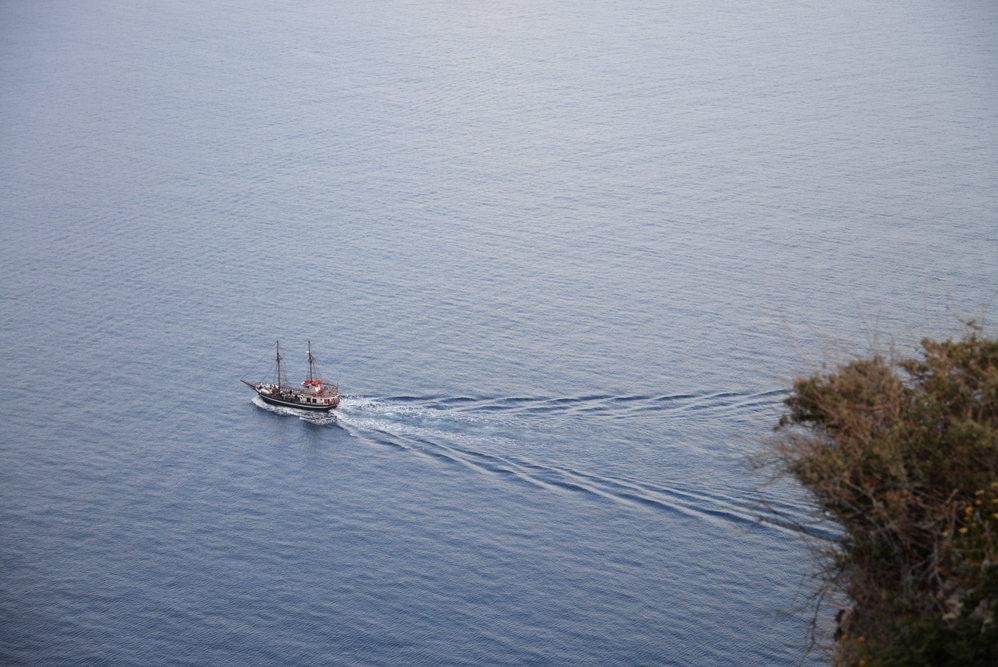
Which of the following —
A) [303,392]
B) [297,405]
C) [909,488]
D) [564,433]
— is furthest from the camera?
[297,405]

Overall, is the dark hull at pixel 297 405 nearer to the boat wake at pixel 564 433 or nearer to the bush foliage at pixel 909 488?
the boat wake at pixel 564 433

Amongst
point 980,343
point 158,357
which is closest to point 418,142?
point 158,357

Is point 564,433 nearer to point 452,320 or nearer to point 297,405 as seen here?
point 452,320

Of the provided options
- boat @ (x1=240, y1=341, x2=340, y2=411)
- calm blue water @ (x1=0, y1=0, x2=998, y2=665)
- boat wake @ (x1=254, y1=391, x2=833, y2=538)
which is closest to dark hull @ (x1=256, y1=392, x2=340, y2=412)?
boat @ (x1=240, y1=341, x2=340, y2=411)

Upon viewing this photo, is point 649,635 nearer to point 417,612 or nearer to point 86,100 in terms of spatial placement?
point 417,612

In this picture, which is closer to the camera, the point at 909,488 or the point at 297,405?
the point at 909,488

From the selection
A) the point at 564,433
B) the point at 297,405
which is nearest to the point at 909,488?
the point at 564,433
